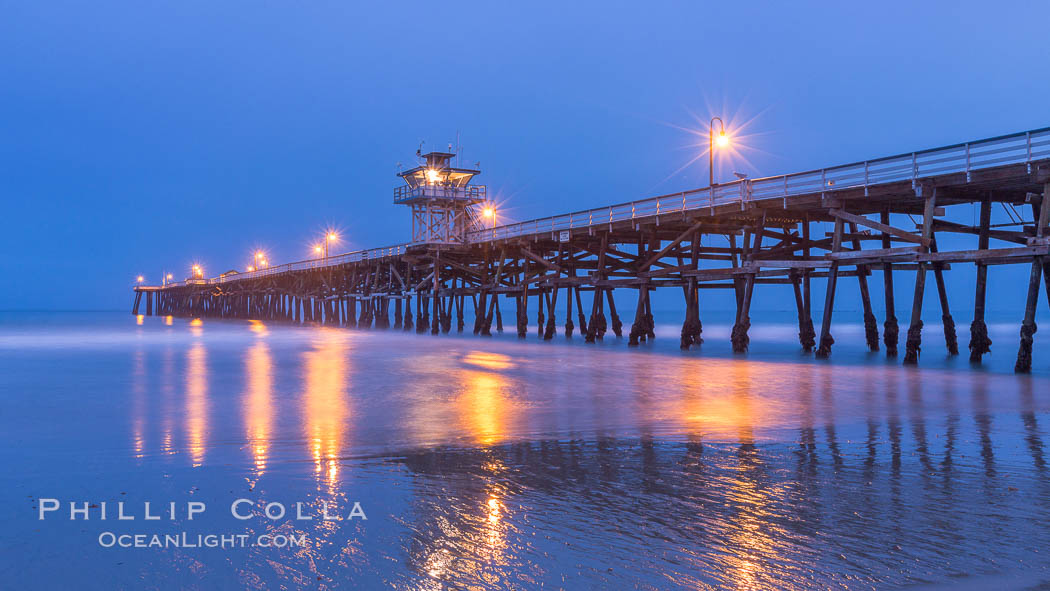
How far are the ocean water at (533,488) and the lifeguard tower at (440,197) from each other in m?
38.0

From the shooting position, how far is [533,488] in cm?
645

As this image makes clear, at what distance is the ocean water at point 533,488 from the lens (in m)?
4.57

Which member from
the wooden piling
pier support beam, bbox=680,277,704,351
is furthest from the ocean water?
pier support beam, bbox=680,277,704,351

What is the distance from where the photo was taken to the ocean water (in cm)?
457

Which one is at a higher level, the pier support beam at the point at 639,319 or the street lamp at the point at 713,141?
the street lamp at the point at 713,141

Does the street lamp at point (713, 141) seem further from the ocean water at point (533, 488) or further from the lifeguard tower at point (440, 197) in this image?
the lifeguard tower at point (440, 197)

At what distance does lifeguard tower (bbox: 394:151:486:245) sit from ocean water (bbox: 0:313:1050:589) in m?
38.0

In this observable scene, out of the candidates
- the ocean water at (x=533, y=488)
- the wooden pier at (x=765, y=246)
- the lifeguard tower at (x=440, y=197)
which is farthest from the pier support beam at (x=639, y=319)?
the lifeguard tower at (x=440, y=197)

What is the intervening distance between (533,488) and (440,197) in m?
46.0

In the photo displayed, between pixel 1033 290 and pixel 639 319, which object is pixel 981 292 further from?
pixel 639 319

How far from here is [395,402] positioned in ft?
42.4

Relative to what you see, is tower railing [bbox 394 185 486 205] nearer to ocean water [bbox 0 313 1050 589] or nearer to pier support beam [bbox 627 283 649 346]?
pier support beam [bbox 627 283 649 346]

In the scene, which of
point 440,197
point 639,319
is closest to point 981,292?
point 639,319

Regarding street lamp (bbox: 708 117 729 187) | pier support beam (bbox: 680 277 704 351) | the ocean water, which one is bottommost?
the ocean water
